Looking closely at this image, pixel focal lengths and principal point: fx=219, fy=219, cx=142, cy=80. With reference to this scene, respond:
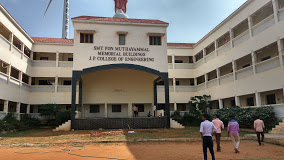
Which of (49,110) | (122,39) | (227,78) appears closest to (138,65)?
(122,39)

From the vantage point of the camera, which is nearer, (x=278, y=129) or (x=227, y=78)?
(x=278, y=129)

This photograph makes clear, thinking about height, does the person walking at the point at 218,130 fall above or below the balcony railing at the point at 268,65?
below

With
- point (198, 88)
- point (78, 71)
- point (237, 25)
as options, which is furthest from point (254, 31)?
point (78, 71)

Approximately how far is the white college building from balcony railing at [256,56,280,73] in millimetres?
64

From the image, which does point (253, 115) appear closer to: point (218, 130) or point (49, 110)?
point (218, 130)

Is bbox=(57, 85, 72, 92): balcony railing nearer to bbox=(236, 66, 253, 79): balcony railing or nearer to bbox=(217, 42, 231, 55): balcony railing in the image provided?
bbox=(217, 42, 231, 55): balcony railing

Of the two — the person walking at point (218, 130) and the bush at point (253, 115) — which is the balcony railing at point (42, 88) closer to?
the bush at point (253, 115)

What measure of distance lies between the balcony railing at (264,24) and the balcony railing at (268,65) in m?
2.57

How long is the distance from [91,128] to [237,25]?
628 inches

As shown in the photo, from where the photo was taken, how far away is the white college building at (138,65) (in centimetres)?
1748

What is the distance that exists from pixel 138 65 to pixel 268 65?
10.4 metres

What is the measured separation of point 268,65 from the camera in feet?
53.4

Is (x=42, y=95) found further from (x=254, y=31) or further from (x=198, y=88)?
(x=254, y=31)

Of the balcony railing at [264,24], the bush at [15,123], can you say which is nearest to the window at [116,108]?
the bush at [15,123]
